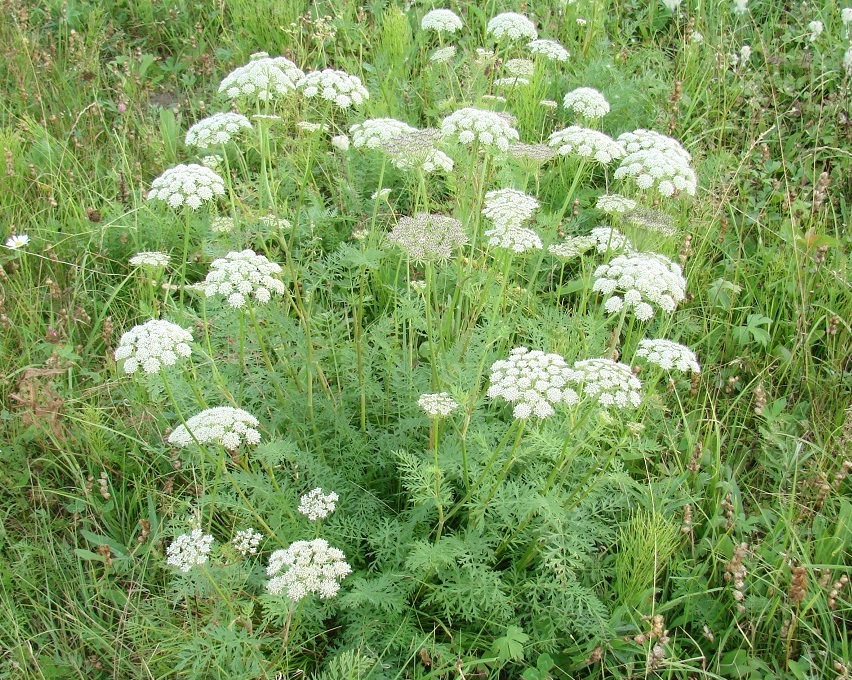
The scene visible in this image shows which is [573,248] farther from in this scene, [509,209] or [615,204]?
[509,209]

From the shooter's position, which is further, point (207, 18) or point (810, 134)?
point (207, 18)

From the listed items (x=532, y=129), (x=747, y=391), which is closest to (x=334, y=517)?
(x=747, y=391)

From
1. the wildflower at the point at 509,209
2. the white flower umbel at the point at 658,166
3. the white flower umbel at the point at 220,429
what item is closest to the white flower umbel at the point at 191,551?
the white flower umbel at the point at 220,429

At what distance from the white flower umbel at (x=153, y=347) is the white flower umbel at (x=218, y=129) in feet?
3.45

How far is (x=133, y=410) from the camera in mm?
3725

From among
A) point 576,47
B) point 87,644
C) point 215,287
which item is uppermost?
point 576,47

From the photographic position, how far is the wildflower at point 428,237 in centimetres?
285

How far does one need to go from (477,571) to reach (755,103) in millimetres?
4613

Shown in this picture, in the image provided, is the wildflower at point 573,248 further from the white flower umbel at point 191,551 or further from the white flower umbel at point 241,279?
the white flower umbel at point 191,551

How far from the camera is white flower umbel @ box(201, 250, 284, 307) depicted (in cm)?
271

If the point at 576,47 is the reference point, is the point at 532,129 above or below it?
below

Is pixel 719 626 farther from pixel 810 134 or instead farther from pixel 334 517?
pixel 810 134

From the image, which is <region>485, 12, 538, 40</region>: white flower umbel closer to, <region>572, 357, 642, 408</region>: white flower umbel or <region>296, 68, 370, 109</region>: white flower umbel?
<region>296, 68, 370, 109</region>: white flower umbel

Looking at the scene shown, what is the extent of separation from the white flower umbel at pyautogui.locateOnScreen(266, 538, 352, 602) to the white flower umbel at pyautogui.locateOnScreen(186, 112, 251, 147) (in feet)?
6.20
